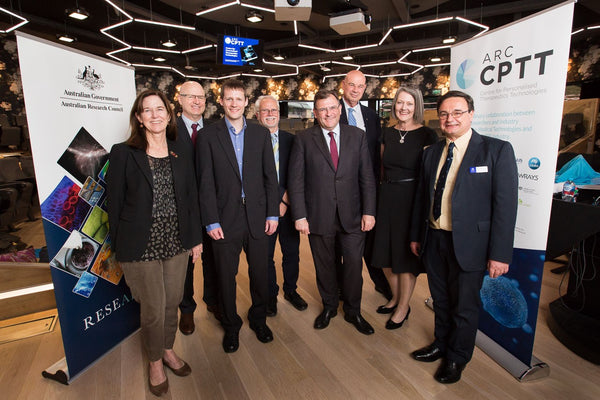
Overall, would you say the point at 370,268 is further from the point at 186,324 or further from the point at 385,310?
the point at 186,324

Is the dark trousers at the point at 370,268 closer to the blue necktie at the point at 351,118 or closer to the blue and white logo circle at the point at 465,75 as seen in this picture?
the blue necktie at the point at 351,118

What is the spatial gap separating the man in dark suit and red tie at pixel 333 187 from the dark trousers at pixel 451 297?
0.53 meters

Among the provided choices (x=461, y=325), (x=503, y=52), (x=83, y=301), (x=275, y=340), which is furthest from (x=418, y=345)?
(x=83, y=301)

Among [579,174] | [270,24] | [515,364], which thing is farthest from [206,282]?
[270,24]

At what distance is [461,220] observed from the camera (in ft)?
6.41

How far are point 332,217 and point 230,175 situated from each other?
815 mm

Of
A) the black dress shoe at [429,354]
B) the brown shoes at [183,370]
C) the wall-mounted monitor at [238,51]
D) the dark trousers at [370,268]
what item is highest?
the wall-mounted monitor at [238,51]

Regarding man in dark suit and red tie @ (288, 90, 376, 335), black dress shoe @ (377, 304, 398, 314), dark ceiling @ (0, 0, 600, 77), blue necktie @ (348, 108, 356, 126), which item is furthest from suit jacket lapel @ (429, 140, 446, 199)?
dark ceiling @ (0, 0, 600, 77)

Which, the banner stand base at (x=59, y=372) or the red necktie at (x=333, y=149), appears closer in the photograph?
the banner stand base at (x=59, y=372)

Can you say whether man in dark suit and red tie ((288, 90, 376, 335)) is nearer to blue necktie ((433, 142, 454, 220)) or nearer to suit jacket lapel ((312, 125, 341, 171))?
suit jacket lapel ((312, 125, 341, 171))

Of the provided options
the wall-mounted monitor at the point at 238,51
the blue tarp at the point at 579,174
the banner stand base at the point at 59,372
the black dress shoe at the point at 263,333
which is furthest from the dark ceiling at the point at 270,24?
the banner stand base at the point at 59,372

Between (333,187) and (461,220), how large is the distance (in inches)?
35.4

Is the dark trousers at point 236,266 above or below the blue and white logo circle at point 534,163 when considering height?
below

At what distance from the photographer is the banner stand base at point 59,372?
212 centimetres
